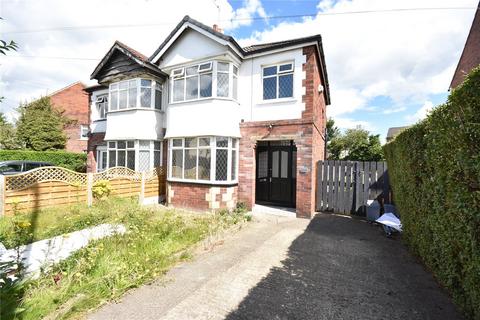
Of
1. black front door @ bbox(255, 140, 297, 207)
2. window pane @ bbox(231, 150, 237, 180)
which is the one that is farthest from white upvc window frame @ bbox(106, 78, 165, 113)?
black front door @ bbox(255, 140, 297, 207)

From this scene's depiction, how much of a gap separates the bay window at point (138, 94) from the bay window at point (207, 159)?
2830 millimetres

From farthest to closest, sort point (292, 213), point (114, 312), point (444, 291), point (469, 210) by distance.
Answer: point (292, 213) < point (444, 291) < point (114, 312) < point (469, 210)

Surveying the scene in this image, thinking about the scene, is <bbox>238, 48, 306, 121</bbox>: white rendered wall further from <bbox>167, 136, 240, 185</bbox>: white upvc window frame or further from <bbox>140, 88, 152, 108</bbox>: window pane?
<bbox>140, 88, 152, 108</bbox>: window pane

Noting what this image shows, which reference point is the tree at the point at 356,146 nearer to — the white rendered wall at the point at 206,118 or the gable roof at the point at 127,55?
the white rendered wall at the point at 206,118

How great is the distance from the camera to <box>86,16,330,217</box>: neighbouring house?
906 cm

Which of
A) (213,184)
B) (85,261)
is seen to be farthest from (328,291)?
(213,184)

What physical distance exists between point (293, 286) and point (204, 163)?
652cm

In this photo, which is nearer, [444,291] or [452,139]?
[452,139]

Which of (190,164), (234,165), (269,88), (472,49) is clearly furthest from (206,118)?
(472,49)

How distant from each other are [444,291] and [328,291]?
1824 mm

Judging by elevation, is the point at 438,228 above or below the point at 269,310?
above

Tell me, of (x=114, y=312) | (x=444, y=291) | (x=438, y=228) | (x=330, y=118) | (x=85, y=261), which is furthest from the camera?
(x=330, y=118)

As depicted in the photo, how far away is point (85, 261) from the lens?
4.07 metres

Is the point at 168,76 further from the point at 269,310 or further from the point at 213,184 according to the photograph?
the point at 269,310
